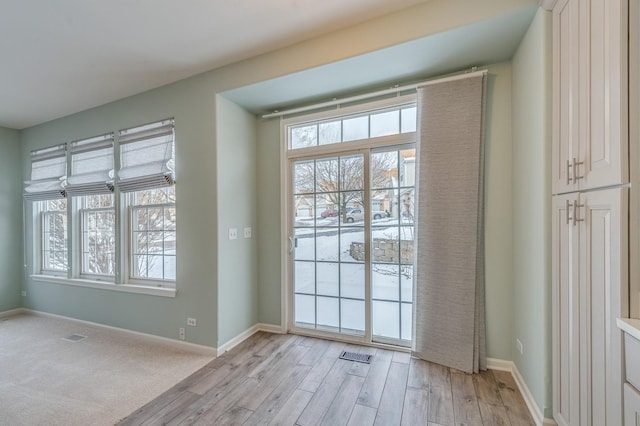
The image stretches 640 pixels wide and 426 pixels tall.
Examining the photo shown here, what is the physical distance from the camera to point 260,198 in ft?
10.4

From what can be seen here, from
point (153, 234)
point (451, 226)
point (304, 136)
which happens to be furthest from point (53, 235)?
point (451, 226)

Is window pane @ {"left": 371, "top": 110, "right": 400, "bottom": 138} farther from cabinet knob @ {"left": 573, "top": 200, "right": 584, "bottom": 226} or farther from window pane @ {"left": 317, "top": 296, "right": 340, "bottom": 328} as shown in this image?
window pane @ {"left": 317, "top": 296, "right": 340, "bottom": 328}

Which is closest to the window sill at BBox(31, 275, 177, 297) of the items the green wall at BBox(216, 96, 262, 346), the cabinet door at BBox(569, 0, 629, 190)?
the green wall at BBox(216, 96, 262, 346)

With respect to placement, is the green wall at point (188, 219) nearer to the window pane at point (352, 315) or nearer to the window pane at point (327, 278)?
the window pane at point (327, 278)

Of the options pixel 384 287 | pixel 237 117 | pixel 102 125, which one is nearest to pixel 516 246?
pixel 384 287

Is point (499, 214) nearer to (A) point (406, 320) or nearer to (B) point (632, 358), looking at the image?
(A) point (406, 320)

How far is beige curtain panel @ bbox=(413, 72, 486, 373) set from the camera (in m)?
2.21

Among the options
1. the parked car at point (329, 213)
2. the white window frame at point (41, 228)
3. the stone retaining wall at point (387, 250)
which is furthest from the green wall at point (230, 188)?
the stone retaining wall at point (387, 250)

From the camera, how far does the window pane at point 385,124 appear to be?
8.61 ft

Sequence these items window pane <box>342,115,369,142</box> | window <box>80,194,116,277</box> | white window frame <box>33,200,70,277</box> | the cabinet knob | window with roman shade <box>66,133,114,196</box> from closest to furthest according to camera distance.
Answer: the cabinet knob < window pane <box>342,115,369,142</box> < window with roman shade <box>66,133,114,196</box> < window <box>80,194,116,277</box> < white window frame <box>33,200,70,277</box>

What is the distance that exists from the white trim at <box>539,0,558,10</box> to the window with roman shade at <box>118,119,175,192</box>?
3.11 m

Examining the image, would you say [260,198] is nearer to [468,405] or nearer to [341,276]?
[341,276]

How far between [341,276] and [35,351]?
314 centimetres

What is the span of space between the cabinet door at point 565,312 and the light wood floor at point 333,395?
393 mm
